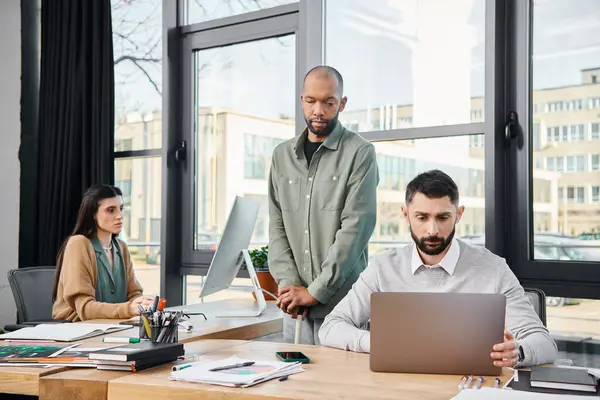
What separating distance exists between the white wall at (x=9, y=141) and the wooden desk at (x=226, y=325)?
6.02 feet

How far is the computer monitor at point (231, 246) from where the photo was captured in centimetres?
264

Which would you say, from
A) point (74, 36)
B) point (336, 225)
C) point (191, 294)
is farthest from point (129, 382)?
point (74, 36)

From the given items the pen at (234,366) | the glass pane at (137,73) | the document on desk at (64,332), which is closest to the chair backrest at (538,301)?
the pen at (234,366)

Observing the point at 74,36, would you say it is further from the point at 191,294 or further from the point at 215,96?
the point at 191,294

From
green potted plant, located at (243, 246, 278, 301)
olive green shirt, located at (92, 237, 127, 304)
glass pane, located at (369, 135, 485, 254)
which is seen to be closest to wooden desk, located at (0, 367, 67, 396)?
olive green shirt, located at (92, 237, 127, 304)

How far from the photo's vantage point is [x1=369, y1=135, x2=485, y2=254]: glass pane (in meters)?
3.08

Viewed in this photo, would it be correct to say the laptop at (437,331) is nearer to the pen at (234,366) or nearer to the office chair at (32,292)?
the pen at (234,366)

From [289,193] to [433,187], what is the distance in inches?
29.0

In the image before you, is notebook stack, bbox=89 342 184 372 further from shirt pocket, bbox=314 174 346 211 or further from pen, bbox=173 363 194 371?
shirt pocket, bbox=314 174 346 211

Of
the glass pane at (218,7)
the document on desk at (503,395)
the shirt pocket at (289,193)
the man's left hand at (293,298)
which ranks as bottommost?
the document on desk at (503,395)

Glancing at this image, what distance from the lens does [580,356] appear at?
9.40 feet

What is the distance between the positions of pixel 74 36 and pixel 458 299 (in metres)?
3.49

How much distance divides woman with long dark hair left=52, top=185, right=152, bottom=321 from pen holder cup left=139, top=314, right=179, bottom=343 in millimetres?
833

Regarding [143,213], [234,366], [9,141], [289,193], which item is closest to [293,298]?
[289,193]
